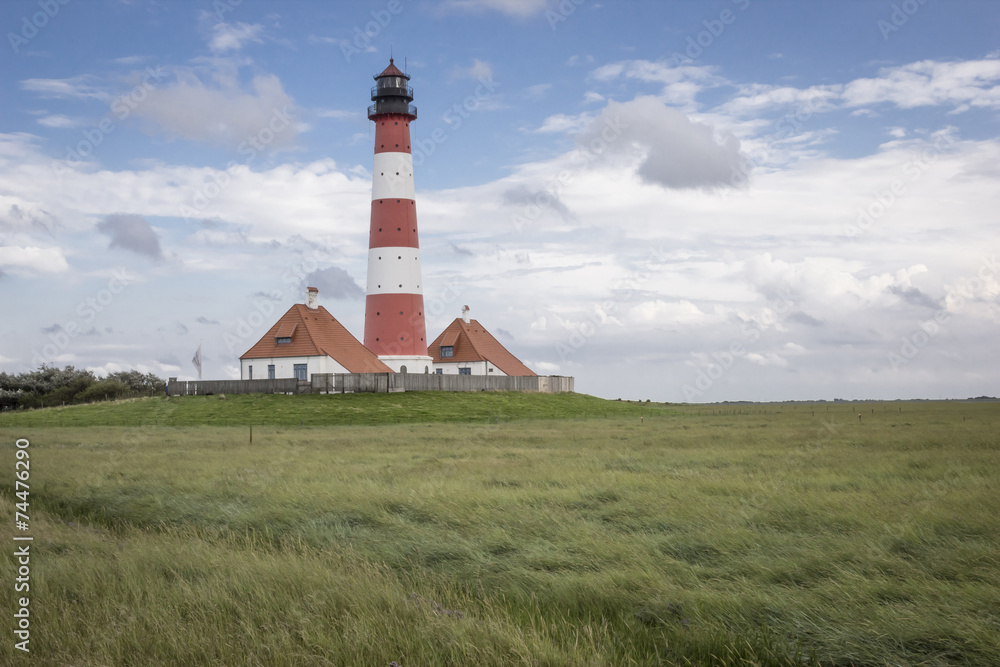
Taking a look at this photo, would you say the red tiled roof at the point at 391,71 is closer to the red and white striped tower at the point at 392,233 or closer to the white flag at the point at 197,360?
the red and white striped tower at the point at 392,233

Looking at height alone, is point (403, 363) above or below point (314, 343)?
below

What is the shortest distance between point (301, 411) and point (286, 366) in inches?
495

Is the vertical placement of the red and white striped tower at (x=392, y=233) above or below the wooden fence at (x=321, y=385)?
above

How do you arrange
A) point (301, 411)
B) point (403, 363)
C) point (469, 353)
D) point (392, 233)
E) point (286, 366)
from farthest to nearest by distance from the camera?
point (469, 353) < point (403, 363) < point (286, 366) < point (392, 233) < point (301, 411)

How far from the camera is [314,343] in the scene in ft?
183

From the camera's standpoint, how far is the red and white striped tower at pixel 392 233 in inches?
2140

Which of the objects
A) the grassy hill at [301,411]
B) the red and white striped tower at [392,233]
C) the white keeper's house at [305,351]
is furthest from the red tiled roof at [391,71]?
the grassy hill at [301,411]

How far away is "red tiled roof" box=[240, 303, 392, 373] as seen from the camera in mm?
55969

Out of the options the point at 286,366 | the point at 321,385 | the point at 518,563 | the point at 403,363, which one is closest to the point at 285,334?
the point at 286,366

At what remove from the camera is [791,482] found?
14.9 meters

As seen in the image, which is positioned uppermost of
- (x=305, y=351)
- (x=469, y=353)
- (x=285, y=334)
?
(x=285, y=334)

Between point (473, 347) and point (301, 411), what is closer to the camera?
point (301, 411)

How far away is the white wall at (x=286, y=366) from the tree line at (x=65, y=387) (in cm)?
645

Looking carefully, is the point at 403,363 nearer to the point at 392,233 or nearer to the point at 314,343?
the point at 314,343
